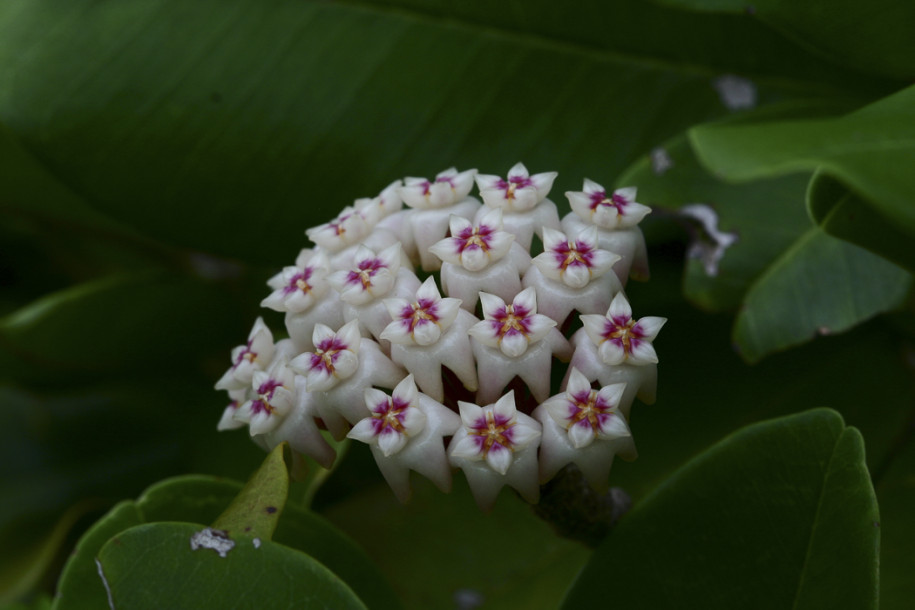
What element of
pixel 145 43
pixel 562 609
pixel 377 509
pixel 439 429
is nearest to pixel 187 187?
pixel 145 43

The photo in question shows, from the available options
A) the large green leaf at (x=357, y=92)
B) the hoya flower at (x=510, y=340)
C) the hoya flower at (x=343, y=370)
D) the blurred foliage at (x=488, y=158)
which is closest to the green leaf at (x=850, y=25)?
the blurred foliage at (x=488, y=158)

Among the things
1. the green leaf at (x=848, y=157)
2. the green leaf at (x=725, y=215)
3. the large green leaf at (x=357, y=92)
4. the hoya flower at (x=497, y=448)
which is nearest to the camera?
the green leaf at (x=848, y=157)

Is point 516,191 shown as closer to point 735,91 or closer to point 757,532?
point 757,532

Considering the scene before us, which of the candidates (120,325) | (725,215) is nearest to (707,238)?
(725,215)

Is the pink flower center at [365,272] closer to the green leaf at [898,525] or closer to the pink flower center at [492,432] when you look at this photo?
the pink flower center at [492,432]

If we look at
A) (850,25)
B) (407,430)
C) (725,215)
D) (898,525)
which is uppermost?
(850,25)

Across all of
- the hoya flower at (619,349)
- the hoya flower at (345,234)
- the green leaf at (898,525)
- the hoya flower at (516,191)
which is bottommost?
the green leaf at (898,525)

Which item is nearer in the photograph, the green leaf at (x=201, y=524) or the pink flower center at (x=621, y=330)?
the pink flower center at (x=621, y=330)
